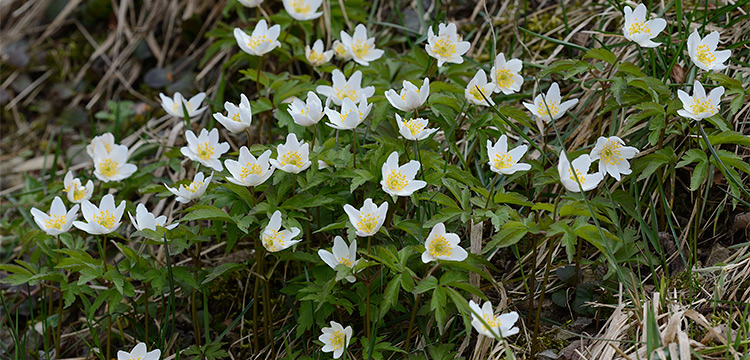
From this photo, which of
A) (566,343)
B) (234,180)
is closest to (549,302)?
(566,343)

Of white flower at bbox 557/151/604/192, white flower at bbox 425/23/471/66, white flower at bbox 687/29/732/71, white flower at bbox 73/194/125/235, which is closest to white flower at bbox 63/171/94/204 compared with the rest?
white flower at bbox 73/194/125/235

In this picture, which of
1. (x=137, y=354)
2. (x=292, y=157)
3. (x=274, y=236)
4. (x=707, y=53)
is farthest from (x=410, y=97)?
(x=137, y=354)

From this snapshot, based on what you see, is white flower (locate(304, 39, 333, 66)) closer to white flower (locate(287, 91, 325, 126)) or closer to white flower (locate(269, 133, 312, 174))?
white flower (locate(287, 91, 325, 126))

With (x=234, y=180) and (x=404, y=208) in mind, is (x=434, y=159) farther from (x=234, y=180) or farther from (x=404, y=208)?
(x=234, y=180)

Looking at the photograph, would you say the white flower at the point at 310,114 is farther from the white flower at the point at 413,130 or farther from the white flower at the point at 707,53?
the white flower at the point at 707,53

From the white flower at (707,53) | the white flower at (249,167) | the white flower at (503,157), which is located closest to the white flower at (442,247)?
the white flower at (503,157)
